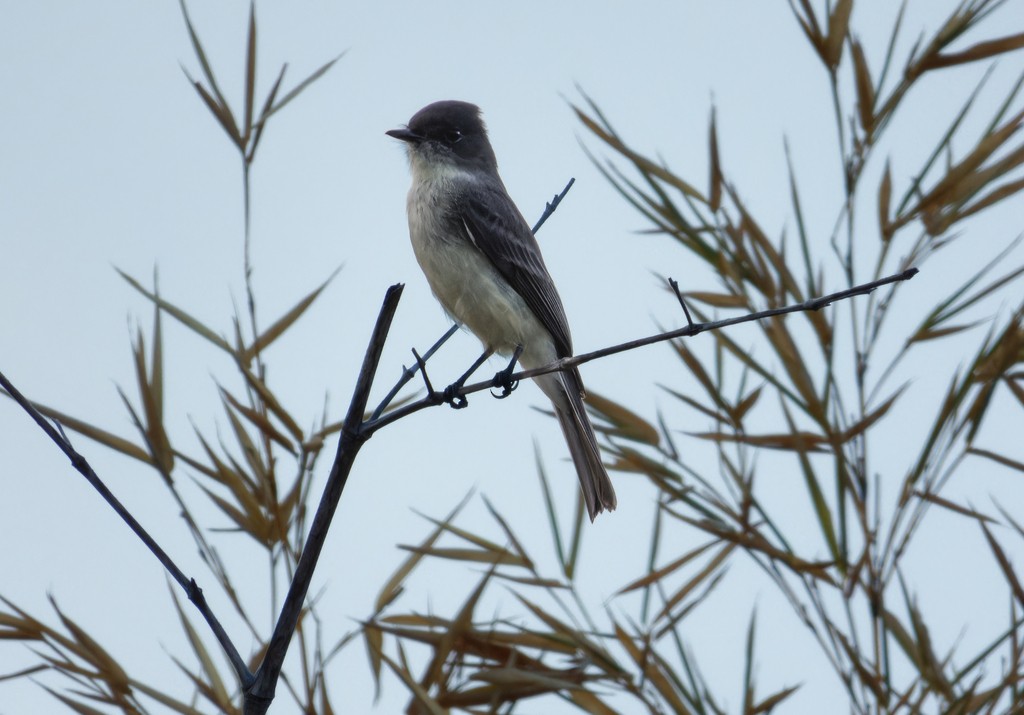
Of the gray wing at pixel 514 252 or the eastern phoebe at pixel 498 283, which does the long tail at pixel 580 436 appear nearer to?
the eastern phoebe at pixel 498 283

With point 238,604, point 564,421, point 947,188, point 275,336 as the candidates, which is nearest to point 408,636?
point 238,604

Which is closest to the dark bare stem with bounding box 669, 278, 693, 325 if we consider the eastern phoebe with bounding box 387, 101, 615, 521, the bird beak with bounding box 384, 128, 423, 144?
the eastern phoebe with bounding box 387, 101, 615, 521

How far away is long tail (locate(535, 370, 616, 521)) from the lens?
3.18 m

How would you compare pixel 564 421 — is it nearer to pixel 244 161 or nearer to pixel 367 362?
pixel 244 161

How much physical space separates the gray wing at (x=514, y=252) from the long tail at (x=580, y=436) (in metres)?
0.14

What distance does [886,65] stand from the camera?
299 cm

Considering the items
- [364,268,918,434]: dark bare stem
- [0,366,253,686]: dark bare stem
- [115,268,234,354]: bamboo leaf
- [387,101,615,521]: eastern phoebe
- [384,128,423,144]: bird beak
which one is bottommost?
[0,366,253,686]: dark bare stem

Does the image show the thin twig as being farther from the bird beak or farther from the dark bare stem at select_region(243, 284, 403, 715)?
the bird beak

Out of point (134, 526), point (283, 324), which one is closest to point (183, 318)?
point (283, 324)

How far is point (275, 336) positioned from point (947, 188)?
1615mm

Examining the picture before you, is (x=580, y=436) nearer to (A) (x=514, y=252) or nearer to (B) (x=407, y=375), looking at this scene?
(A) (x=514, y=252)

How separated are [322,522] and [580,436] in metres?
1.92

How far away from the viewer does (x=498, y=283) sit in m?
3.27

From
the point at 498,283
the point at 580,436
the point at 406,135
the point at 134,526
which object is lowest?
the point at 134,526
